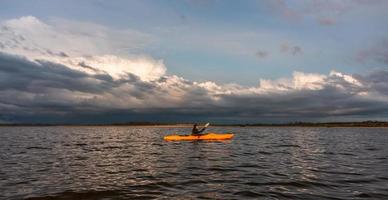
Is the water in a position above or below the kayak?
below

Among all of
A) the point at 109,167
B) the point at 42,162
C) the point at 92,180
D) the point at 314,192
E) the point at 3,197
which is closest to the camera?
the point at 3,197

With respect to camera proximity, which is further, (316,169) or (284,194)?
(316,169)

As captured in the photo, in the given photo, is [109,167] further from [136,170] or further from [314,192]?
[314,192]

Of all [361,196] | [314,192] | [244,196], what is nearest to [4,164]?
[244,196]

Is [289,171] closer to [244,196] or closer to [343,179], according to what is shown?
[343,179]

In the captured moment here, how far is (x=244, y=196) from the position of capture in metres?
15.0

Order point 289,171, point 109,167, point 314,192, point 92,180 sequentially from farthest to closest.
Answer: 1. point 109,167
2. point 289,171
3. point 92,180
4. point 314,192

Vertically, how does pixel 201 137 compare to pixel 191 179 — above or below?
above

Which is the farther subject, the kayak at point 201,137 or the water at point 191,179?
the kayak at point 201,137

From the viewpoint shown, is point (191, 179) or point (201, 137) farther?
point (201, 137)

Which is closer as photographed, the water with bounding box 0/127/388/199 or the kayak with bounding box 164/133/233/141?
the water with bounding box 0/127/388/199

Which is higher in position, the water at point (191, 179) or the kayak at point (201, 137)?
the kayak at point (201, 137)

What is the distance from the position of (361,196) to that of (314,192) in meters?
1.88

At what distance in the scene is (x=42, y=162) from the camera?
27.1 meters
